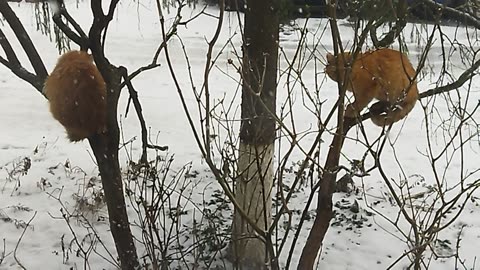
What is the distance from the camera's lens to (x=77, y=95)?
302 cm

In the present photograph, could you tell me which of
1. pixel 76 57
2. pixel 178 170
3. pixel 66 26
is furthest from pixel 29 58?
pixel 178 170

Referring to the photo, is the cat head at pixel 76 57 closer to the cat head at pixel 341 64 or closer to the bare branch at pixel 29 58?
the bare branch at pixel 29 58

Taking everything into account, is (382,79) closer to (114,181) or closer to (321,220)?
(321,220)

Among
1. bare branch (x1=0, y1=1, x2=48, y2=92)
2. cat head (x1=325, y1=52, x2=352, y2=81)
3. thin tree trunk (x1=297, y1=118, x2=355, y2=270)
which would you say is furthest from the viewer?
bare branch (x1=0, y1=1, x2=48, y2=92)

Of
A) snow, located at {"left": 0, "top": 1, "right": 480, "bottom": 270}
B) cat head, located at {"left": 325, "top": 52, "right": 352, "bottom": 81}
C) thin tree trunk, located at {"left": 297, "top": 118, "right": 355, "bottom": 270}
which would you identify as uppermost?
cat head, located at {"left": 325, "top": 52, "right": 352, "bottom": 81}

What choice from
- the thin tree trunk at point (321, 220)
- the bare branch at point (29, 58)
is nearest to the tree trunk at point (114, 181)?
the bare branch at point (29, 58)

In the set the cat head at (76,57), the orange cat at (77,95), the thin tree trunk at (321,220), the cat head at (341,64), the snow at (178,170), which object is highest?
the cat head at (341,64)

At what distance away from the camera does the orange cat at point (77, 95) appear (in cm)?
300

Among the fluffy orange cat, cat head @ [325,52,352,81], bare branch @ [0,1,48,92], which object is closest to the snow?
cat head @ [325,52,352,81]

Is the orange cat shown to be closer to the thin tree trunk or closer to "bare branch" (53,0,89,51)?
"bare branch" (53,0,89,51)

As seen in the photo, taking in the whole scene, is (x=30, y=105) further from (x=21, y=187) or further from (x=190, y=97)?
(x=21, y=187)

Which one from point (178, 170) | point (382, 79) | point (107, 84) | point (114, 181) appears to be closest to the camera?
point (382, 79)

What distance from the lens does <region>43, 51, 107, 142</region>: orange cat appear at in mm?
3000

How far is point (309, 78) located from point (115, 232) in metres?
6.30
